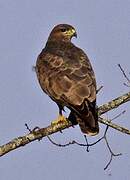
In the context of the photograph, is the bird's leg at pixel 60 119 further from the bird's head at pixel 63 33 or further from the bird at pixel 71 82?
the bird's head at pixel 63 33

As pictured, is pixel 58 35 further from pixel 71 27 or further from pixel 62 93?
pixel 62 93

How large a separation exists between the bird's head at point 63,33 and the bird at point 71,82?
676 mm

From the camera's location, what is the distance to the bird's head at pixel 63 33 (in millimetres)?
11656

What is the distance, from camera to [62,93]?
933 cm

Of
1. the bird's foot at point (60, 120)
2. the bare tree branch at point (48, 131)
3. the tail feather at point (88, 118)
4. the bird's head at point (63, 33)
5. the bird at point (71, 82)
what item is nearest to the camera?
the bare tree branch at point (48, 131)

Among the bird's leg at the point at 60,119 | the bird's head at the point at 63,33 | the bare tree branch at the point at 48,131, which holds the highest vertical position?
the bird's head at the point at 63,33

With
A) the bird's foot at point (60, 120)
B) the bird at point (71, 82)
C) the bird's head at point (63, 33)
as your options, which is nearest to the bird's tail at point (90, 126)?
the bird at point (71, 82)

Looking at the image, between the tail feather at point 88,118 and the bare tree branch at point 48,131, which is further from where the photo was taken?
the tail feather at point 88,118

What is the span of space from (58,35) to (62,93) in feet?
8.72

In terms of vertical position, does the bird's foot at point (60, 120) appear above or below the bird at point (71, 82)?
below

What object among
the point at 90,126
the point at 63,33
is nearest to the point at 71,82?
the point at 90,126

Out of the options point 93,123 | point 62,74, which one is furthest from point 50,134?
point 62,74

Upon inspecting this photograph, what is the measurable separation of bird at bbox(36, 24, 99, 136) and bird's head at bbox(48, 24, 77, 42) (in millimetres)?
676

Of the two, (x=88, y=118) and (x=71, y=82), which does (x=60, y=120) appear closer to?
(x=71, y=82)
